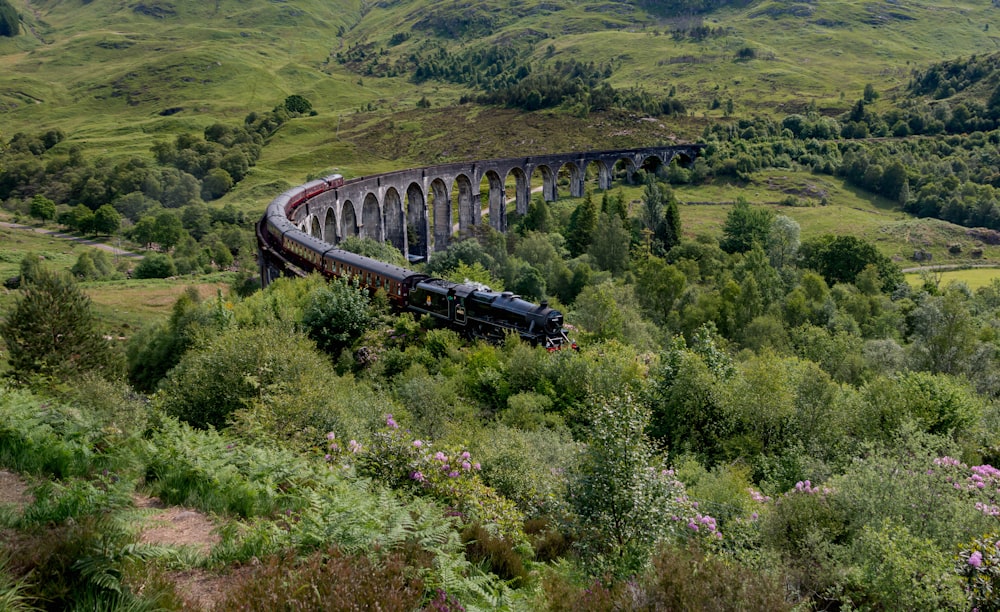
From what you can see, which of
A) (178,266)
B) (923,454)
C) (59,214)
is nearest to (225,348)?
(923,454)

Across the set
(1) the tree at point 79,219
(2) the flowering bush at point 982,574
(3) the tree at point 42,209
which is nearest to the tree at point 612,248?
(2) the flowering bush at point 982,574

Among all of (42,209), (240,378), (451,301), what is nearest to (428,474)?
(240,378)

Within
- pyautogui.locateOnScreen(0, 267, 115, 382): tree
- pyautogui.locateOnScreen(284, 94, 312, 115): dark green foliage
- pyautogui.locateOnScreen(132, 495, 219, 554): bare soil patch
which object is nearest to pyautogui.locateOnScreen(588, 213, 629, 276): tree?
pyautogui.locateOnScreen(0, 267, 115, 382): tree

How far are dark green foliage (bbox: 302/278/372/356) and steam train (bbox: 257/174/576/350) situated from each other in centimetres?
106

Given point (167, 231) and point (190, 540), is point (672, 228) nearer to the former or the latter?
point (190, 540)

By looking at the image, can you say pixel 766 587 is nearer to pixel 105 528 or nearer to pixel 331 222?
pixel 105 528

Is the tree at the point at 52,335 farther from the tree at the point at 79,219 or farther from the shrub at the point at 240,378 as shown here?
the tree at the point at 79,219

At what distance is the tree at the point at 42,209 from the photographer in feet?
366

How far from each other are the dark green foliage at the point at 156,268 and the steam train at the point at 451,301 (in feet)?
179

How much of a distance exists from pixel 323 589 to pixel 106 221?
395 ft

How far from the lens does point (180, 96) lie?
19525 centimetres

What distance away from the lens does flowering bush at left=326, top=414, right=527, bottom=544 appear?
11773 millimetres

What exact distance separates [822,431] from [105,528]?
1926cm

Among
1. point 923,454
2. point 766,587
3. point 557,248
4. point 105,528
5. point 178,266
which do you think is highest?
point 105,528
